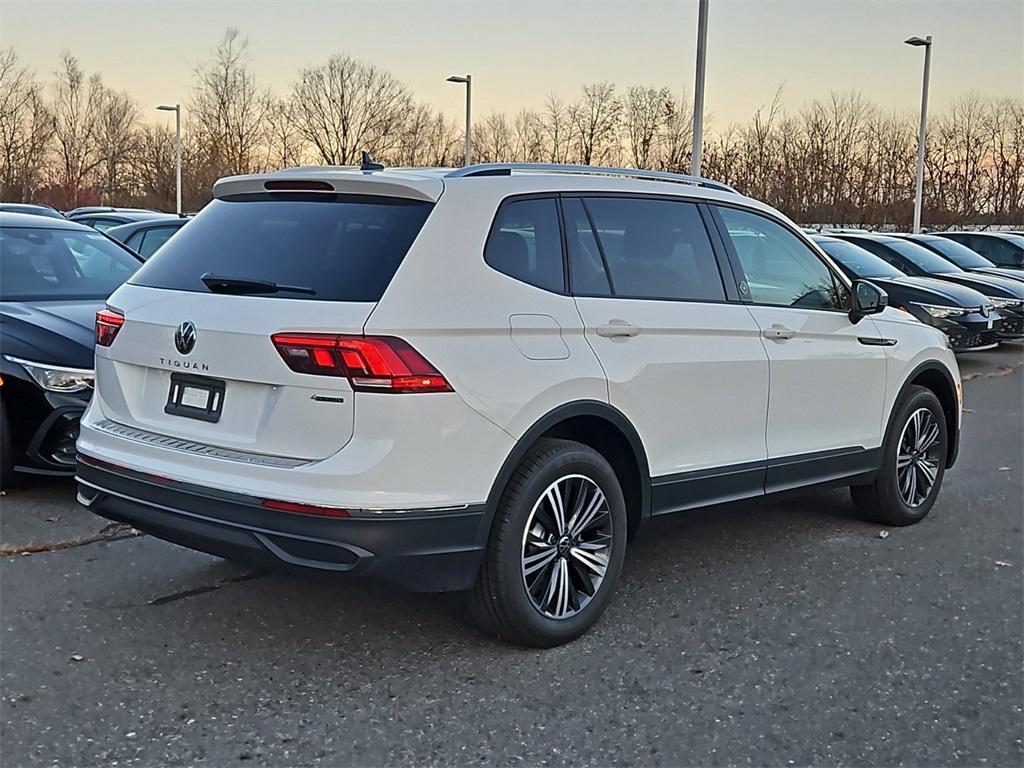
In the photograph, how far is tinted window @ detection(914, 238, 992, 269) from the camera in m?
17.3

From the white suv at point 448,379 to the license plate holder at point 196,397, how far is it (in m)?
0.01

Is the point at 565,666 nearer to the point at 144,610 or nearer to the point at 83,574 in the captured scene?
the point at 144,610

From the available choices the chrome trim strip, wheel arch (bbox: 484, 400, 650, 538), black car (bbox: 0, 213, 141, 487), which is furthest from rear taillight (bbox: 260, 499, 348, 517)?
black car (bbox: 0, 213, 141, 487)

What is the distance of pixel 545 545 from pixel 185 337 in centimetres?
151

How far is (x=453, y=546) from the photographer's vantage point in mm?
3721

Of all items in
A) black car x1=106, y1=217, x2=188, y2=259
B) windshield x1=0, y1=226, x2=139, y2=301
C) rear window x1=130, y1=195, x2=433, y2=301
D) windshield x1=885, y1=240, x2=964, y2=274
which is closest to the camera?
rear window x1=130, y1=195, x2=433, y2=301

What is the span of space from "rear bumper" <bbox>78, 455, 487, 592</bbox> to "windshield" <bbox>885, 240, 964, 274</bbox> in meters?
13.3

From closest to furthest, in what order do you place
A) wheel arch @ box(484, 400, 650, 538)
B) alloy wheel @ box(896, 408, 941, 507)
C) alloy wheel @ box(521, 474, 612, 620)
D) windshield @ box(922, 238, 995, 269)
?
wheel arch @ box(484, 400, 650, 538) → alloy wheel @ box(521, 474, 612, 620) → alloy wheel @ box(896, 408, 941, 507) → windshield @ box(922, 238, 995, 269)

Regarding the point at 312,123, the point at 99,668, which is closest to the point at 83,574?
the point at 99,668

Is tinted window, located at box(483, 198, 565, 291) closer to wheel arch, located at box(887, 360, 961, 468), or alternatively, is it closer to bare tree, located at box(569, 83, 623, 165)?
wheel arch, located at box(887, 360, 961, 468)

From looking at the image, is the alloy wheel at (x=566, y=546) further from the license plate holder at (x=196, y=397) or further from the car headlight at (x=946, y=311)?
the car headlight at (x=946, y=311)

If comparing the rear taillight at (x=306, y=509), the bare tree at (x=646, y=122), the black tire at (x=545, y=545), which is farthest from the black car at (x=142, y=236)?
the bare tree at (x=646, y=122)

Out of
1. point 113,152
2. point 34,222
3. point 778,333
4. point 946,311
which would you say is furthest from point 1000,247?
point 113,152

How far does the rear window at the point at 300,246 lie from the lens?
12.2ft
